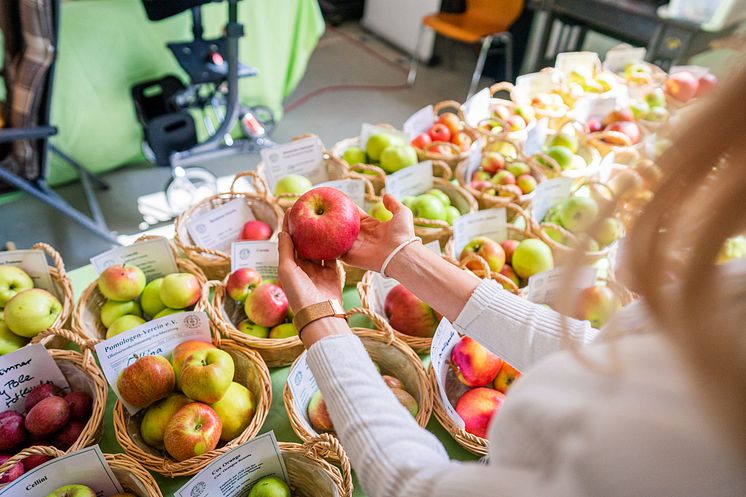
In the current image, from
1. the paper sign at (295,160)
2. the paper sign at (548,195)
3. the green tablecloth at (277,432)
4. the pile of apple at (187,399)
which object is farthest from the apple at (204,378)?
the paper sign at (548,195)

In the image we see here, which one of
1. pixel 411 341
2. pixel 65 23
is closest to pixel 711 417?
pixel 411 341

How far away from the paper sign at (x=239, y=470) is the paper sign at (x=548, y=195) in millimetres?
1032

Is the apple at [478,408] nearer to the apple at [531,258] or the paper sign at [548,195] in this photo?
the apple at [531,258]

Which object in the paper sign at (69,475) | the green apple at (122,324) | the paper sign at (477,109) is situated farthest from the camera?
the paper sign at (477,109)

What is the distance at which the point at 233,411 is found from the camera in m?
0.95

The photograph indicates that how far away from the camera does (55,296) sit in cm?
120

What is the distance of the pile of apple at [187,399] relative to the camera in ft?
2.84

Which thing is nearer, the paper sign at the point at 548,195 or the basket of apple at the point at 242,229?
the basket of apple at the point at 242,229

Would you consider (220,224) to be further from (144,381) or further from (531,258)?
(531,258)

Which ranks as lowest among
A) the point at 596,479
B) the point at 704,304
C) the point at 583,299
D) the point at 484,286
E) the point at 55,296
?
the point at 55,296

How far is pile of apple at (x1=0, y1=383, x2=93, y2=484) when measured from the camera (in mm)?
879

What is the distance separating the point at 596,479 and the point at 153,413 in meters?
0.81

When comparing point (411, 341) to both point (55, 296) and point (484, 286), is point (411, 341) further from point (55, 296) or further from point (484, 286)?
point (55, 296)

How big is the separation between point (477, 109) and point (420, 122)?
0.94 feet
